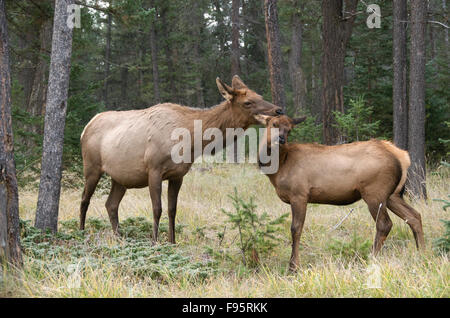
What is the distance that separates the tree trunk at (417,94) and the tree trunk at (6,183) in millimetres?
7270

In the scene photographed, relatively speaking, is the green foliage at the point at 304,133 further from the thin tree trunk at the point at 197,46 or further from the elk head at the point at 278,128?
the thin tree trunk at the point at 197,46

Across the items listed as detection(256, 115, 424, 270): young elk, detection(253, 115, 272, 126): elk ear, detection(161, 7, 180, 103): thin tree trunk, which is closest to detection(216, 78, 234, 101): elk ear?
detection(253, 115, 272, 126): elk ear

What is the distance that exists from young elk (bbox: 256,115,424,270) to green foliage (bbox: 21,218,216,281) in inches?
55.3

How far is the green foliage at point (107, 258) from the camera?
197 inches

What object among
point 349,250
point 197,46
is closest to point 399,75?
point 349,250

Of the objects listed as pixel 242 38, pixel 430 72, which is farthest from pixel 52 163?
pixel 242 38

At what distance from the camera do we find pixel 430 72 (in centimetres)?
1423

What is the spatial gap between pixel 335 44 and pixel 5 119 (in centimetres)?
883

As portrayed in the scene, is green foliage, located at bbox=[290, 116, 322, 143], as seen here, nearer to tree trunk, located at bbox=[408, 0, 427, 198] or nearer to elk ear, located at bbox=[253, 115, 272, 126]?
tree trunk, located at bbox=[408, 0, 427, 198]

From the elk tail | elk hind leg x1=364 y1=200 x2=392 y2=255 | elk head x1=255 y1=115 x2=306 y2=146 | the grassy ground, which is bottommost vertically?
the grassy ground

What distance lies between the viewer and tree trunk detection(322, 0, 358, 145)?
1132cm

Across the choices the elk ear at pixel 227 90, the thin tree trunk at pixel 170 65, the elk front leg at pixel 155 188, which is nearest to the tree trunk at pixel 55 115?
the elk front leg at pixel 155 188

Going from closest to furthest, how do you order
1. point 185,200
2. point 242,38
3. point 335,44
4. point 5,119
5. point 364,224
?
point 5,119, point 364,224, point 185,200, point 335,44, point 242,38

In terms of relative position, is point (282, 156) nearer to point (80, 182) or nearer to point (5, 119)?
point (5, 119)
